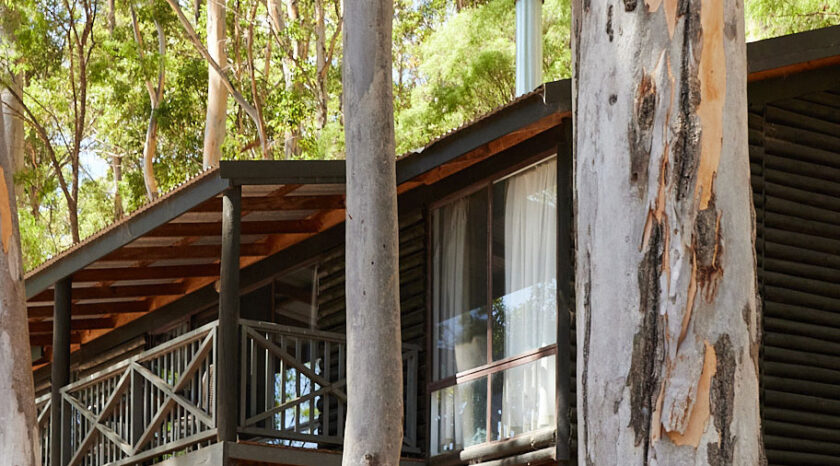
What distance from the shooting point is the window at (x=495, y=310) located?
33.2ft

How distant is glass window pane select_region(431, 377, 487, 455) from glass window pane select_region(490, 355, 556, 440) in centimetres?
19

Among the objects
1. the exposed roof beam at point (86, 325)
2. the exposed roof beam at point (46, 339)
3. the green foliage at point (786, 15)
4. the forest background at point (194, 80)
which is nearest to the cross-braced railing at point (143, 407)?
the exposed roof beam at point (86, 325)

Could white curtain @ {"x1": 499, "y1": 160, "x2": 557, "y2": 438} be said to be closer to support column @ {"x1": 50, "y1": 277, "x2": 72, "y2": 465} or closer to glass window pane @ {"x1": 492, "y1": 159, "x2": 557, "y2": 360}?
glass window pane @ {"x1": 492, "y1": 159, "x2": 557, "y2": 360}

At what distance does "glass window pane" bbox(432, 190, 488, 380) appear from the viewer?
10.9 m

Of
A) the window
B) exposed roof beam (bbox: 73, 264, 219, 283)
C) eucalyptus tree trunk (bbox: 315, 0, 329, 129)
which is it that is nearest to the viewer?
the window

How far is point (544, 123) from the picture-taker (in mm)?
9672

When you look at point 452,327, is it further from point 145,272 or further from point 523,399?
point 145,272

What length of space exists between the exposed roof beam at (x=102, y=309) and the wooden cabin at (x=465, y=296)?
2.15 metres

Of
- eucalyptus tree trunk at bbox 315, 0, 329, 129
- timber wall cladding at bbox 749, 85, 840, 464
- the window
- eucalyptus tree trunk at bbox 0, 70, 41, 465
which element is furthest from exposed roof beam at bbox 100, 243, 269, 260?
eucalyptus tree trunk at bbox 315, 0, 329, 129

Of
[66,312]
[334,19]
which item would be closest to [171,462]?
[66,312]

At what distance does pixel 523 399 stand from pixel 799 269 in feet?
7.76

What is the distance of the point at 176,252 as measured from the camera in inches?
508

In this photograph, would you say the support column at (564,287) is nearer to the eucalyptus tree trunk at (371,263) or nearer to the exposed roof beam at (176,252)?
the eucalyptus tree trunk at (371,263)

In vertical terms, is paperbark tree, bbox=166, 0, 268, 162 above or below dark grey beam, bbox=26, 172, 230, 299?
above
